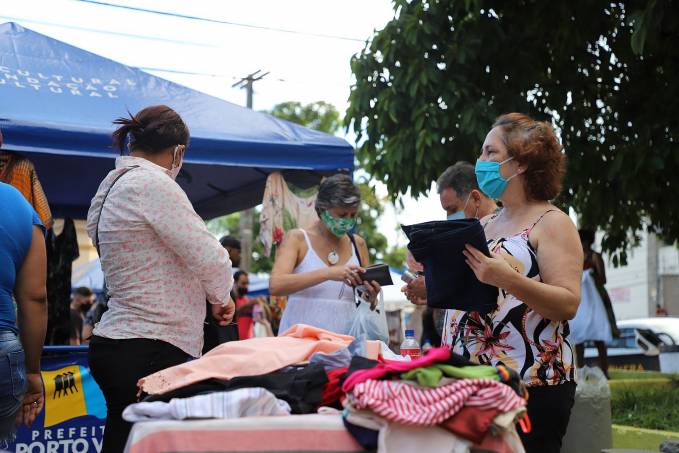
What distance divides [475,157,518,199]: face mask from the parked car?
11994 millimetres

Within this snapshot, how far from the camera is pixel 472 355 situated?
289 centimetres

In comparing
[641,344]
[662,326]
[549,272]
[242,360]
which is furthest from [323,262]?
[662,326]

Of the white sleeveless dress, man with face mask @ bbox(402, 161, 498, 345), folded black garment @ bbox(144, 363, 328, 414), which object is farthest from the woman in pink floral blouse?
man with face mask @ bbox(402, 161, 498, 345)

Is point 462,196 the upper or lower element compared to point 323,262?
upper

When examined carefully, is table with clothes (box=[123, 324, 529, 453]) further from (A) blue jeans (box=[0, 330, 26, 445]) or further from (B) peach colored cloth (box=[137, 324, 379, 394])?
(A) blue jeans (box=[0, 330, 26, 445])

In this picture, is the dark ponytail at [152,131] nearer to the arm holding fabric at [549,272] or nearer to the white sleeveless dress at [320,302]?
the arm holding fabric at [549,272]

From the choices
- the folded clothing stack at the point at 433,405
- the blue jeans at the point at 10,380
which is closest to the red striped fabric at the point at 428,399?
the folded clothing stack at the point at 433,405

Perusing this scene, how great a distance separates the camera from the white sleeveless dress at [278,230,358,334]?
4637mm

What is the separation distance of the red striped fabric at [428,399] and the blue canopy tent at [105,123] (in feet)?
13.1

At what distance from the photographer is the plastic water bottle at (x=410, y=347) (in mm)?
3381

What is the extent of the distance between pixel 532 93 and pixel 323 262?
16.5 feet

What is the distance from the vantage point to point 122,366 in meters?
3.02

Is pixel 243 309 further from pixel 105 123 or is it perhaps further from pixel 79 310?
pixel 105 123

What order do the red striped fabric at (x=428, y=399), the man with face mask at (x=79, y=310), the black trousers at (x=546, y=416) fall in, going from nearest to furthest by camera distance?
the red striped fabric at (x=428, y=399), the black trousers at (x=546, y=416), the man with face mask at (x=79, y=310)
